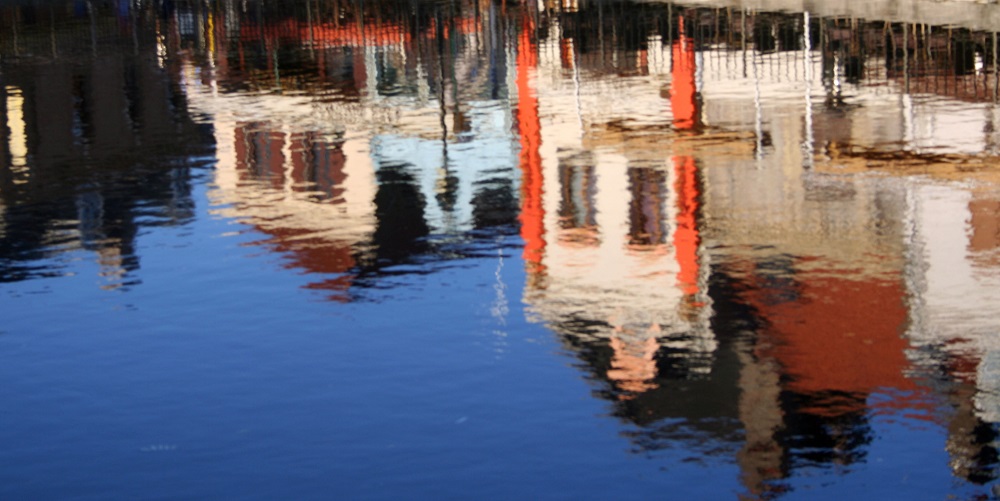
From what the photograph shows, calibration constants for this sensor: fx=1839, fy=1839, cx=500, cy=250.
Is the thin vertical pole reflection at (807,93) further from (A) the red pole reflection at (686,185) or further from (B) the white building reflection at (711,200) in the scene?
(A) the red pole reflection at (686,185)

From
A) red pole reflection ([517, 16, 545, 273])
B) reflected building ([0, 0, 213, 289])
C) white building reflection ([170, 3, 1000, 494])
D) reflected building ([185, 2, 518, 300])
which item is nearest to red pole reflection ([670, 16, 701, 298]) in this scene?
white building reflection ([170, 3, 1000, 494])

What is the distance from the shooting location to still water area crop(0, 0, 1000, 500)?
7.97 m

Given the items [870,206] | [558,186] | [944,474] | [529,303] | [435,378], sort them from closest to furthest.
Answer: [944,474]
[435,378]
[529,303]
[870,206]
[558,186]

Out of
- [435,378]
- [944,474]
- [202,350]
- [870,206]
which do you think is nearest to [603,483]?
[944,474]

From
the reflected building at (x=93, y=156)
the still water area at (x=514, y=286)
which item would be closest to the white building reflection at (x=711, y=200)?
the still water area at (x=514, y=286)

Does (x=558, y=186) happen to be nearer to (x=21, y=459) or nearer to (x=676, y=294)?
(x=676, y=294)

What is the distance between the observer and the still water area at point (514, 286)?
7973mm

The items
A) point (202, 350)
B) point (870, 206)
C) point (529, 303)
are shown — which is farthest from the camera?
point (870, 206)

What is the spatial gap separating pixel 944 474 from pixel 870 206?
6.69 metres

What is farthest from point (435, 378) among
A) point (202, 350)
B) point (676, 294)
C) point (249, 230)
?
point (249, 230)

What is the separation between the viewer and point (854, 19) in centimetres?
3138

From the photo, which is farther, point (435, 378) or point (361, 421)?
point (435, 378)

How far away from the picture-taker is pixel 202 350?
10.3 m

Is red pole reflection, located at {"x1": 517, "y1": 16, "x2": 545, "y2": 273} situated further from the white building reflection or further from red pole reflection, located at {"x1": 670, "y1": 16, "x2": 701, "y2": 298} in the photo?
red pole reflection, located at {"x1": 670, "y1": 16, "x2": 701, "y2": 298}
